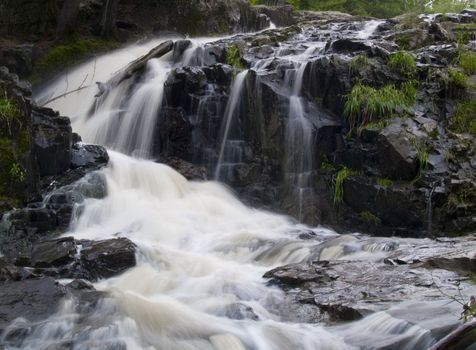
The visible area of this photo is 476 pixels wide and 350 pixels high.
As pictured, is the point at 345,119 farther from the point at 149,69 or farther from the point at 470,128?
the point at 149,69

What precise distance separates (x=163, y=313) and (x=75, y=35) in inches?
438

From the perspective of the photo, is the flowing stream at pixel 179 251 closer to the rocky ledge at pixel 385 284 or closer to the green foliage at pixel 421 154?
the rocky ledge at pixel 385 284

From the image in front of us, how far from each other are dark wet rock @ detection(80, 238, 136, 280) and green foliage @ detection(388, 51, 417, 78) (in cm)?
662

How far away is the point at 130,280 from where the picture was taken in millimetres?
6141

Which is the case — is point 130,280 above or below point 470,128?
below

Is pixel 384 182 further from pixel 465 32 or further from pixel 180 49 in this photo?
pixel 465 32

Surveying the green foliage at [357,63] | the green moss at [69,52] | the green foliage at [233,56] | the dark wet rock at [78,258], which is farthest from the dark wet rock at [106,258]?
the green moss at [69,52]

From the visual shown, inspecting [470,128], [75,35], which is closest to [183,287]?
[470,128]

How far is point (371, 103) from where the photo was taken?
955 centimetres

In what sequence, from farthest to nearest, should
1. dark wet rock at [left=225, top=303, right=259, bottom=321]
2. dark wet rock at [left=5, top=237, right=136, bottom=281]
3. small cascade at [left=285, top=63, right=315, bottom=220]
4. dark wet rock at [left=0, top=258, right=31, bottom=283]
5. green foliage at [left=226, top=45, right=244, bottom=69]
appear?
1. green foliage at [left=226, top=45, right=244, bottom=69]
2. small cascade at [left=285, top=63, right=315, bottom=220]
3. dark wet rock at [left=5, top=237, right=136, bottom=281]
4. dark wet rock at [left=0, top=258, right=31, bottom=283]
5. dark wet rock at [left=225, top=303, right=259, bottom=321]

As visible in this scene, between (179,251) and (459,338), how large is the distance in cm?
473

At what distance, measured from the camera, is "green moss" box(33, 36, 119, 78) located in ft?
44.3

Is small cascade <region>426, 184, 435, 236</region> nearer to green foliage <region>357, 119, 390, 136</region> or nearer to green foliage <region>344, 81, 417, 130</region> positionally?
green foliage <region>357, 119, 390, 136</region>

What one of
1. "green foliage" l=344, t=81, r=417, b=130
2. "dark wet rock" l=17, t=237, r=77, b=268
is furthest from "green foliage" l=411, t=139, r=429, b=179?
"dark wet rock" l=17, t=237, r=77, b=268
